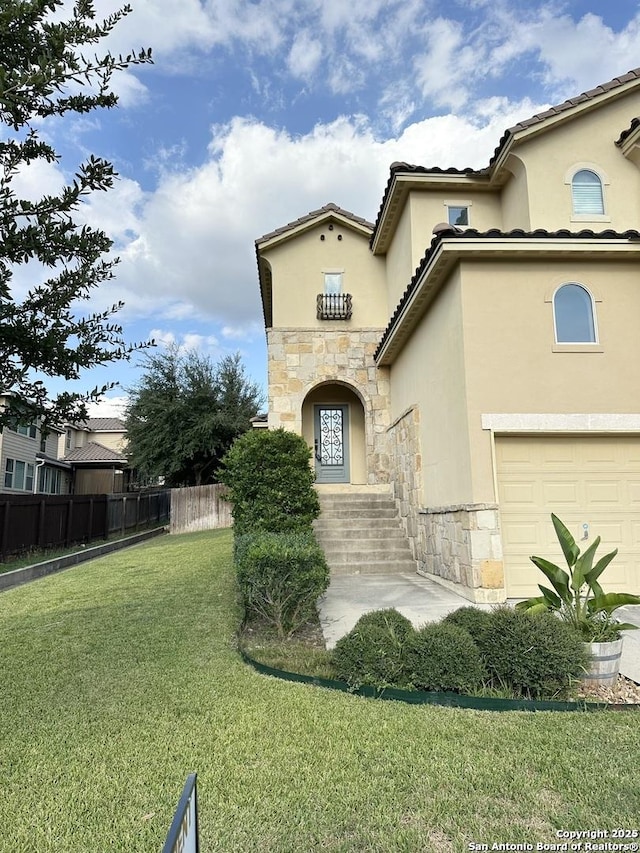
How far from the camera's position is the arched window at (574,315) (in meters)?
7.58

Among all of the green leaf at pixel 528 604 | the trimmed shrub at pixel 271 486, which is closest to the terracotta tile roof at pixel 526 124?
the trimmed shrub at pixel 271 486

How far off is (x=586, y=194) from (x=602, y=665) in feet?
31.0

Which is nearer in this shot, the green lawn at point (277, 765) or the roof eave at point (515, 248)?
the green lawn at point (277, 765)

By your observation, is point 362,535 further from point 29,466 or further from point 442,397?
point 29,466

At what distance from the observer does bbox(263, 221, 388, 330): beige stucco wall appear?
44.8ft

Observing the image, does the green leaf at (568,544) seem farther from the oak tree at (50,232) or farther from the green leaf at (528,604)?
the oak tree at (50,232)

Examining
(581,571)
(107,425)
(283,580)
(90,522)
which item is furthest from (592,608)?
(107,425)

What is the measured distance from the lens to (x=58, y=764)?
3.01 metres

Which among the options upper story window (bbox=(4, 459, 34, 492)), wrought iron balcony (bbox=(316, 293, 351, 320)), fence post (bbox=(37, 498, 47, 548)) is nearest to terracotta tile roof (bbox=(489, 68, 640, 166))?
wrought iron balcony (bbox=(316, 293, 351, 320))

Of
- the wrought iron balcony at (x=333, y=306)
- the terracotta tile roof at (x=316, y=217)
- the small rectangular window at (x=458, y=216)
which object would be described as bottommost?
the wrought iron balcony at (x=333, y=306)

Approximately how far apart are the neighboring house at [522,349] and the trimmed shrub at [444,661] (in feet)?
9.81

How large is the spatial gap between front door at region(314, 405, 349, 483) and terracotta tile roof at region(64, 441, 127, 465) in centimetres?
1957

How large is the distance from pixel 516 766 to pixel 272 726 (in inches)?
60.9

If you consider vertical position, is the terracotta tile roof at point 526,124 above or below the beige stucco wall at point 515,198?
above
